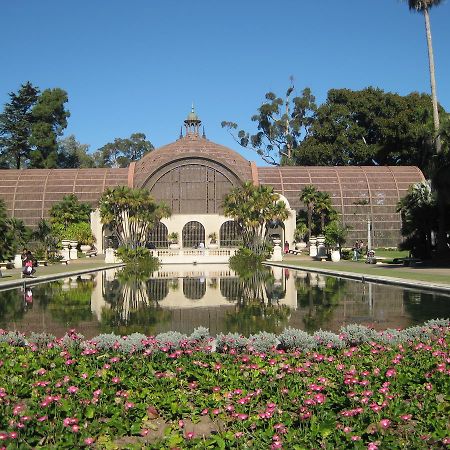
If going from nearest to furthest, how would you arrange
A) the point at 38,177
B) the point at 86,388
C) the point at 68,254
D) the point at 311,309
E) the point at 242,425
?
1. the point at 242,425
2. the point at 86,388
3. the point at 311,309
4. the point at 68,254
5. the point at 38,177

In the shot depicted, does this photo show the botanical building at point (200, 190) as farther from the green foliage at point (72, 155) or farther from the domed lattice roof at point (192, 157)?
the green foliage at point (72, 155)

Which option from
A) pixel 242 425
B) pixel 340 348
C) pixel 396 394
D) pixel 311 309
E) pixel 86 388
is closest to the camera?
pixel 242 425

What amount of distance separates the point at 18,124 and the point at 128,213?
44148 mm

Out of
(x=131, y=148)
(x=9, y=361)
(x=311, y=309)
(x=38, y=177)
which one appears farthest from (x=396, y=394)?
(x=131, y=148)

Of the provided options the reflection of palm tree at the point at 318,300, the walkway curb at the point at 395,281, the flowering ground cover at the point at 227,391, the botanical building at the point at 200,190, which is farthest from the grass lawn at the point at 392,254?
the flowering ground cover at the point at 227,391

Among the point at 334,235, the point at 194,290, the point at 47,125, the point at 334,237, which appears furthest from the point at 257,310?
the point at 47,125

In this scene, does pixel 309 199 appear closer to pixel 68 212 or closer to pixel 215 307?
pixel 68 212

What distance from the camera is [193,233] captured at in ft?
224

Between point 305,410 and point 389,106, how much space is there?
81694mm

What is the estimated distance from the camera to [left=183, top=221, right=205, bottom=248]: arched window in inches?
2685

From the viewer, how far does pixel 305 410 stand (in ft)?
20.5

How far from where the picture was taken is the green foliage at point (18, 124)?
292 feet

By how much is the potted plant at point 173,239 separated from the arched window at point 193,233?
4.83 ft

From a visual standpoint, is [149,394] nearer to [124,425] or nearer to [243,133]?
[124,425]
